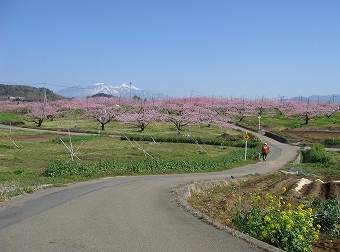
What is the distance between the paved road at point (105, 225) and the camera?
7145 millimetres

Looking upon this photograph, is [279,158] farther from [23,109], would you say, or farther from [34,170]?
[23,109]

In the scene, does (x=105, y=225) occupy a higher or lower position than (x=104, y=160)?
higher

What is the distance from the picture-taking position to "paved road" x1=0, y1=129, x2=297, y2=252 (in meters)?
7.14

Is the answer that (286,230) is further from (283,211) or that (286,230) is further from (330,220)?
(330,220)

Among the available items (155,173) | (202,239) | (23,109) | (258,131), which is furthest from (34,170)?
(23,109)

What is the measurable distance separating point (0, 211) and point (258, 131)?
5198cm

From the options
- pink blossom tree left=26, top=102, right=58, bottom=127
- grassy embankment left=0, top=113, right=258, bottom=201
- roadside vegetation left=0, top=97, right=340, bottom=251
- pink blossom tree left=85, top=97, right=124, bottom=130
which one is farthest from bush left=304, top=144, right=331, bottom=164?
pink blossom tree left=26, top=102, right=58, bottom=127

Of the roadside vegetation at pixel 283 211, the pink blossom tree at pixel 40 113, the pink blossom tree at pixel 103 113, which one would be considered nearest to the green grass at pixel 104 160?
the roadside vegetation at pixel 283 211

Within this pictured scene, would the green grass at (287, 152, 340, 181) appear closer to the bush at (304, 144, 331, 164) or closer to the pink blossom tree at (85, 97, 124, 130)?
the bush at (304, 144, 331, 164)

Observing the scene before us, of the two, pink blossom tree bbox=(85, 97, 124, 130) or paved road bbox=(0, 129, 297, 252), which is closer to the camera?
paved road bbox=(0, 129, 297, 252)

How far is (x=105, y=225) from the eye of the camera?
8.64m

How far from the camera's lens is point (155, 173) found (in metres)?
22.0

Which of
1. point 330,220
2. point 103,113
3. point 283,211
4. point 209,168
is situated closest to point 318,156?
point 209,168

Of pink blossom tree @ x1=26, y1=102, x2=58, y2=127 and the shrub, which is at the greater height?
the shrub
